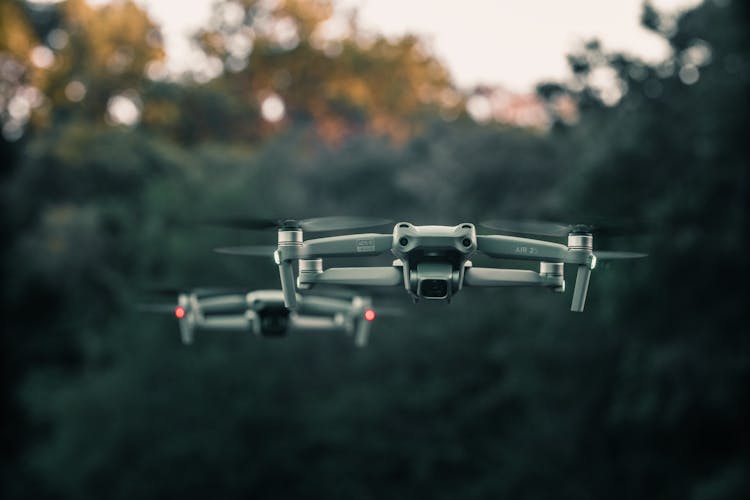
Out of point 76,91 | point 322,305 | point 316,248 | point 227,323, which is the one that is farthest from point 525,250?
point 76,91

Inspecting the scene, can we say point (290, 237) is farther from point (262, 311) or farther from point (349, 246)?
point (262, 311)

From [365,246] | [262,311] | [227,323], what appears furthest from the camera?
[227,323]

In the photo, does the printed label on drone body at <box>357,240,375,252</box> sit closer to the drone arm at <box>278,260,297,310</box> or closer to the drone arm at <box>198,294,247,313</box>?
the drone arm at <box>278,260,297,310</box>

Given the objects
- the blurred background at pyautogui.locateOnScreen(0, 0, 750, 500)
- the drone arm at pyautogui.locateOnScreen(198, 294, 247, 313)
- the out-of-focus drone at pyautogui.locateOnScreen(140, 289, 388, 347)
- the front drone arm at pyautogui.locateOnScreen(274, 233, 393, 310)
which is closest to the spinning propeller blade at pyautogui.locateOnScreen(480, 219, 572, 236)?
the front drone arm at pyautogui.locateOnScreen(274, 233, 393, 310)

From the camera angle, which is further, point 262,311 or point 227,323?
point 227,323

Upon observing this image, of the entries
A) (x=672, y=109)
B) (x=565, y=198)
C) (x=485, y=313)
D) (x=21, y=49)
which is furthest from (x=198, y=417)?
(x=21, y=49)

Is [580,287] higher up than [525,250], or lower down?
lower down
